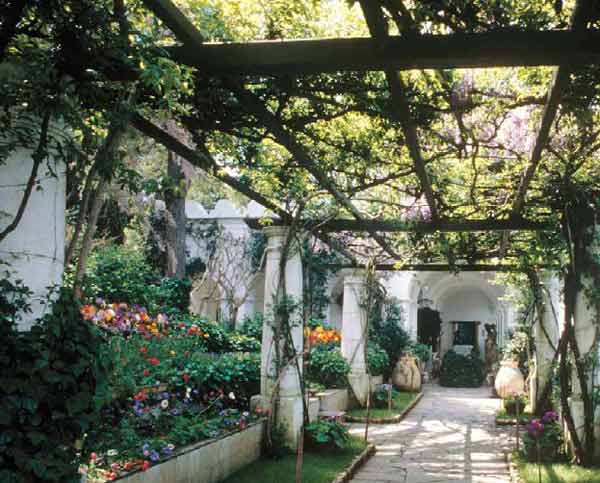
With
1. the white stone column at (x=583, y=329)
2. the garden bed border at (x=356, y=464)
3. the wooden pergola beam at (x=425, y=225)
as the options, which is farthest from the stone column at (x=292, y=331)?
the white stone column at (x=583, y=329)

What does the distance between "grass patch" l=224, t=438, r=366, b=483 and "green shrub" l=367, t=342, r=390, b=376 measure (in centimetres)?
633

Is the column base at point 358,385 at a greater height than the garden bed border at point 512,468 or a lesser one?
greater

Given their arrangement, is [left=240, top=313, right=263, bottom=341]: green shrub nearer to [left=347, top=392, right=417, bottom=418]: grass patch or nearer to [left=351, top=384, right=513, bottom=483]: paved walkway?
[left=347, top=392, right=417, bottom=418]: grass patch

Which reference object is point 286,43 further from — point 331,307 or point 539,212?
point 331,307

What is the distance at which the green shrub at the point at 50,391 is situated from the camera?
267cm

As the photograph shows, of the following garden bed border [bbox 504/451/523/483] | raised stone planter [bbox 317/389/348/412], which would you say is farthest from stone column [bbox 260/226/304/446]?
garden bed border [bbox 504/451/523/483]

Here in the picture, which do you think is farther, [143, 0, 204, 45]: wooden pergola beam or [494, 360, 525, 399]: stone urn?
[494, 360, 525, 399]: stone urn

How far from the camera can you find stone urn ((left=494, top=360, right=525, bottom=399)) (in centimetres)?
1281

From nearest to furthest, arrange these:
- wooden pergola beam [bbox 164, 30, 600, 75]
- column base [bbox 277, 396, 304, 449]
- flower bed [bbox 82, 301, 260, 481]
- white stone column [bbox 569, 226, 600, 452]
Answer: wooden pergola beam [bbox 164, 30, 600, 75], flower bed [bbox 82, 301, 260, 481], white stone column [bbox 569, 226, 600, 452], column base [bbox 277, 396, 304, 449]

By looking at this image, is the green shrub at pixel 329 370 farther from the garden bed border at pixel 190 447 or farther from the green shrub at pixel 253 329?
the garden bed border at pixel 190 447

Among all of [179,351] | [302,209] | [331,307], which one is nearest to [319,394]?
[179,351]

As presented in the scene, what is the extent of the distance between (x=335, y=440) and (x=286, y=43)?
17.3 feet

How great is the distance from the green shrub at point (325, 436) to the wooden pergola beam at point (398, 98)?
2.86m

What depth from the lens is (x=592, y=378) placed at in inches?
264
